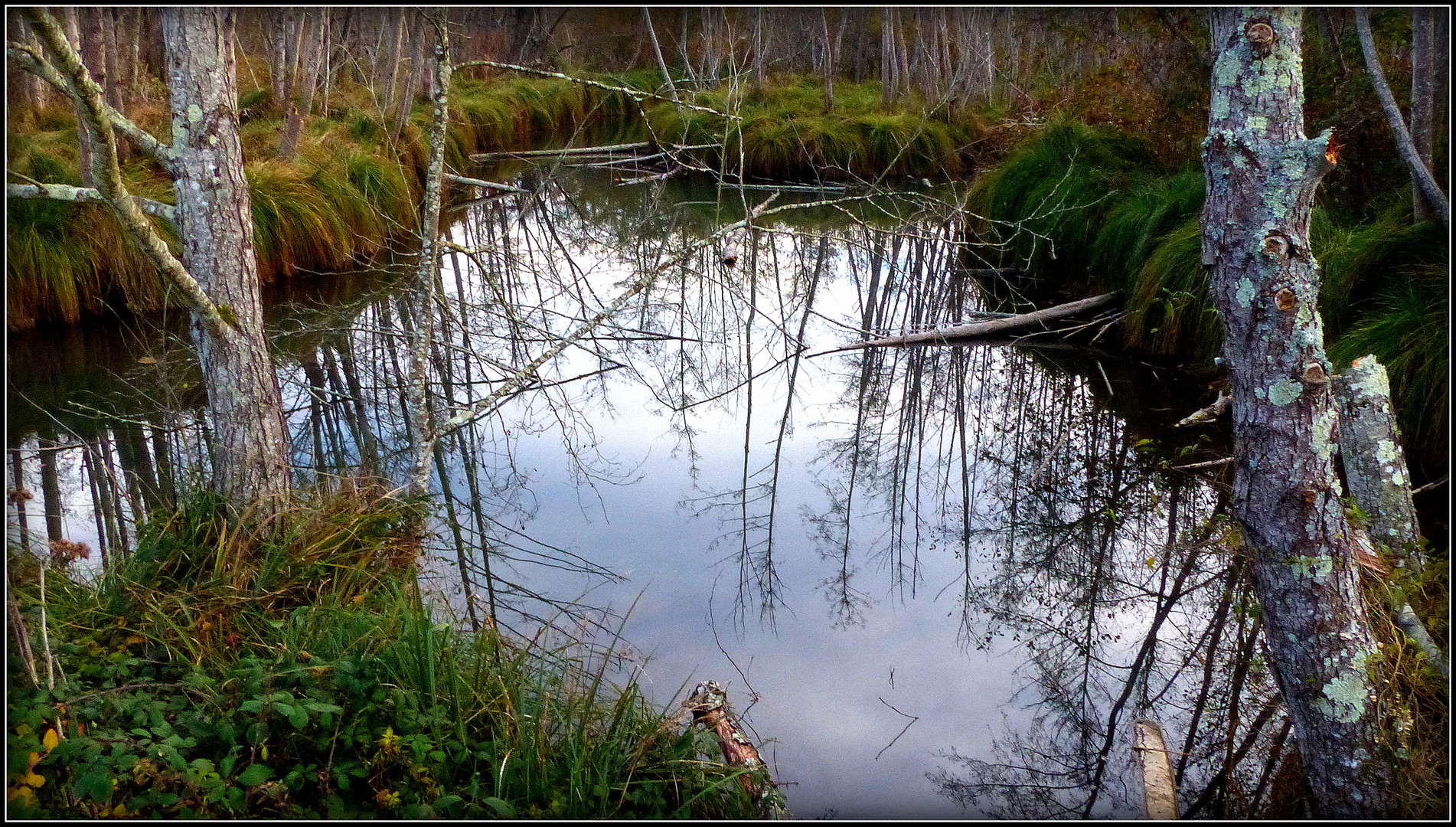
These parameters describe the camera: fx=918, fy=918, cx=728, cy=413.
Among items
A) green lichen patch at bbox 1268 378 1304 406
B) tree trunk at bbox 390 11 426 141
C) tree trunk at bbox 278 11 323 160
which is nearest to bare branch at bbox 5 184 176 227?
green lichen patch at bbox 1268 378 1304 406

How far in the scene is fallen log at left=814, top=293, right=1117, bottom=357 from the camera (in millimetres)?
6246

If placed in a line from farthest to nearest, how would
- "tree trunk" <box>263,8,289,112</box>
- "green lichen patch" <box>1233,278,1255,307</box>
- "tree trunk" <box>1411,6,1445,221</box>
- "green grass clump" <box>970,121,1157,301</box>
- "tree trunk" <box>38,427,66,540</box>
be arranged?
"tree trunk" <box>263,8,289,112</box>, "green grass clump" <box>970,121,1157,301</box>, "tree trunk" <box>1411,6,1445,221</box>, "tree trunk" <box>38,427,66,540</box>, "green lichen patch" <box>1233,278,1255,307</box>

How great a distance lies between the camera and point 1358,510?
2891 millimetres

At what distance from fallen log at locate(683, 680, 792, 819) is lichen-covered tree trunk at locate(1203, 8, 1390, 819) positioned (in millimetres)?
1387

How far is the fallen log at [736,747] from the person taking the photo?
99.1 inches

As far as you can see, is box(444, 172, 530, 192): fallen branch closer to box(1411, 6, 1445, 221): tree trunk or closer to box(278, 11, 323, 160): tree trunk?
box(278, 11, 323, 160): tree trunk

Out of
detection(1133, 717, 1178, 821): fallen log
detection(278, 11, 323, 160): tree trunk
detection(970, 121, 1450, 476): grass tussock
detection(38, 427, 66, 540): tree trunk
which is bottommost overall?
detection(1133, 717, 1178, 821): fallen log

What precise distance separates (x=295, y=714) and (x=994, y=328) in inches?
211

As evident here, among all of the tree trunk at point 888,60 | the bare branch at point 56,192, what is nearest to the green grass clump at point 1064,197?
the bare branch at point 56,192

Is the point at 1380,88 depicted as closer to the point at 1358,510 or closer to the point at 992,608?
the point at 1358,510

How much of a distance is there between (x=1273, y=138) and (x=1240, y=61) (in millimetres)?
190

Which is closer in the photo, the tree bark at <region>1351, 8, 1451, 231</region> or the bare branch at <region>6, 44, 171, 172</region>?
the bare branch at <region>6, 44, 171, 172</region>

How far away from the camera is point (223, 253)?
9.62ft

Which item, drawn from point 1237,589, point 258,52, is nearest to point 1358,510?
point 1237,589
